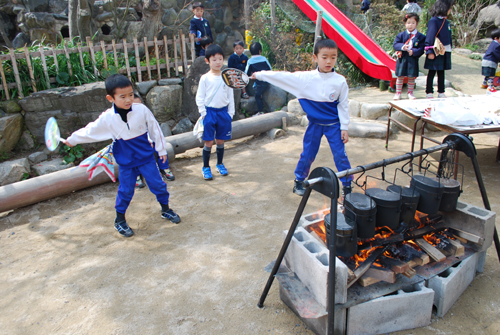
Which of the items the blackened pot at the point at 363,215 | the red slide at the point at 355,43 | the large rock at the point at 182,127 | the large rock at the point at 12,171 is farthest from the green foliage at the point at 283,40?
the blackened pot at the point at 363,215

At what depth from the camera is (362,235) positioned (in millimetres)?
2375

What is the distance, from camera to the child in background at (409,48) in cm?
683

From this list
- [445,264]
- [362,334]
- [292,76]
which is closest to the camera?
[362,334]

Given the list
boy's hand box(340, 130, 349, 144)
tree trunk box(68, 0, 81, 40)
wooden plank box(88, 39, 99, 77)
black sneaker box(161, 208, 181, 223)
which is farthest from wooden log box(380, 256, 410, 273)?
tree trunk box(68, 0, 81, 40)

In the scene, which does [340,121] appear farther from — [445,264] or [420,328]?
[420,328]

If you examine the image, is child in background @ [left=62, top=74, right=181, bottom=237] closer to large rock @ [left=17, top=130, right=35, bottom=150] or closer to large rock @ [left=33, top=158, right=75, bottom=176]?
large rock @ [left=33, top=158, right=75, bottom=176]

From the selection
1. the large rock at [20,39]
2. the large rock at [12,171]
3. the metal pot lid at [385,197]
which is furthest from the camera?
the large rock at [20,39]

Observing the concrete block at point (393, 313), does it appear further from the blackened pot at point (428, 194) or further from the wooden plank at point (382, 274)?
the blackened pot at point (428, 194)

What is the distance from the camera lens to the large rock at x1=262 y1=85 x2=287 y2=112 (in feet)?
28.1

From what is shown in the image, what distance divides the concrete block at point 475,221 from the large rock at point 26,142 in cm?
731

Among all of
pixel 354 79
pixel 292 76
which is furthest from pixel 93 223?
pixel 354 79

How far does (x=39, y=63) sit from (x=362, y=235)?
292 inches

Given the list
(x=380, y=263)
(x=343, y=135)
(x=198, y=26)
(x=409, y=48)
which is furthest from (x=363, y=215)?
(x=198, y=26)

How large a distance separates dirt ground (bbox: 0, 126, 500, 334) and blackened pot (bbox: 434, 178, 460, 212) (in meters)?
0.67
